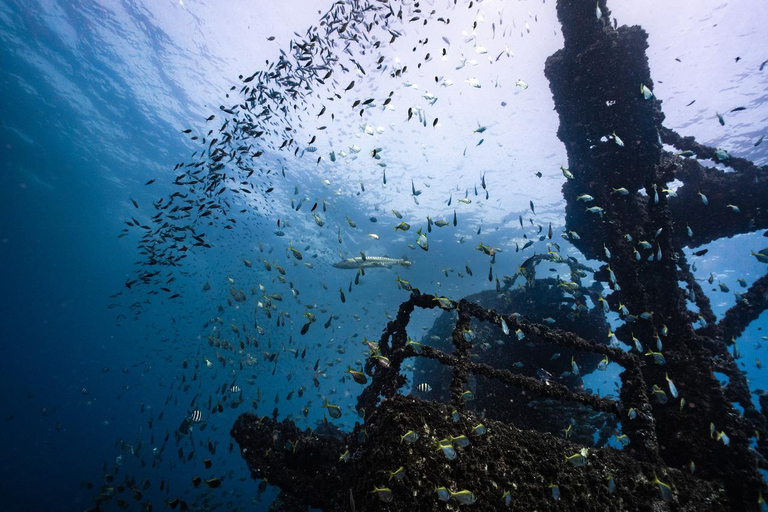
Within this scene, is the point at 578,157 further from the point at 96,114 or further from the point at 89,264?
the point at 89,264

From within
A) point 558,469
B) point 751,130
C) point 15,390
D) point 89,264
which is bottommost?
point 558,469

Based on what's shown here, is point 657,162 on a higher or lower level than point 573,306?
higher

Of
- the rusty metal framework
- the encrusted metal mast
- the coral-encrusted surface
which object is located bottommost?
the coral-encrusted surface

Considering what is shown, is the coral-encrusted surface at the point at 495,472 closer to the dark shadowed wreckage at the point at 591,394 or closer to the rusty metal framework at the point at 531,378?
the dark shadowed wreckage at the point at 591,394

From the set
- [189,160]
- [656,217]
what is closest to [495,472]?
[656,217]

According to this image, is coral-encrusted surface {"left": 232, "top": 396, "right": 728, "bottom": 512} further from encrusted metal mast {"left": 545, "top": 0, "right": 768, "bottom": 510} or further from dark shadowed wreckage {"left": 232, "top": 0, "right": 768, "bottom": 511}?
encrusted metal mast {"left": 545, "top": 0, "right": 768, "bottom": 510}

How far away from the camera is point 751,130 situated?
621 inches

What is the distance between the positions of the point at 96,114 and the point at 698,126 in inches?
1810

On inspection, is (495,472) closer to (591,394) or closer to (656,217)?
(591,394)

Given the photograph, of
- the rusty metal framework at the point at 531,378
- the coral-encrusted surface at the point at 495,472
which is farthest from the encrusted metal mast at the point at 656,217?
the coral-encrusted surface at the point at 495,472

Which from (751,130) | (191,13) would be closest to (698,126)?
(751,130)

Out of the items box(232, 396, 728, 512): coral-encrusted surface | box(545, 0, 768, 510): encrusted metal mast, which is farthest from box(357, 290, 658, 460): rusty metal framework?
box(545, 0, 768, 510): encrusted metal mast

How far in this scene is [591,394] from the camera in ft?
15.1

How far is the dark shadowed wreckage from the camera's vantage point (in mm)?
2672
